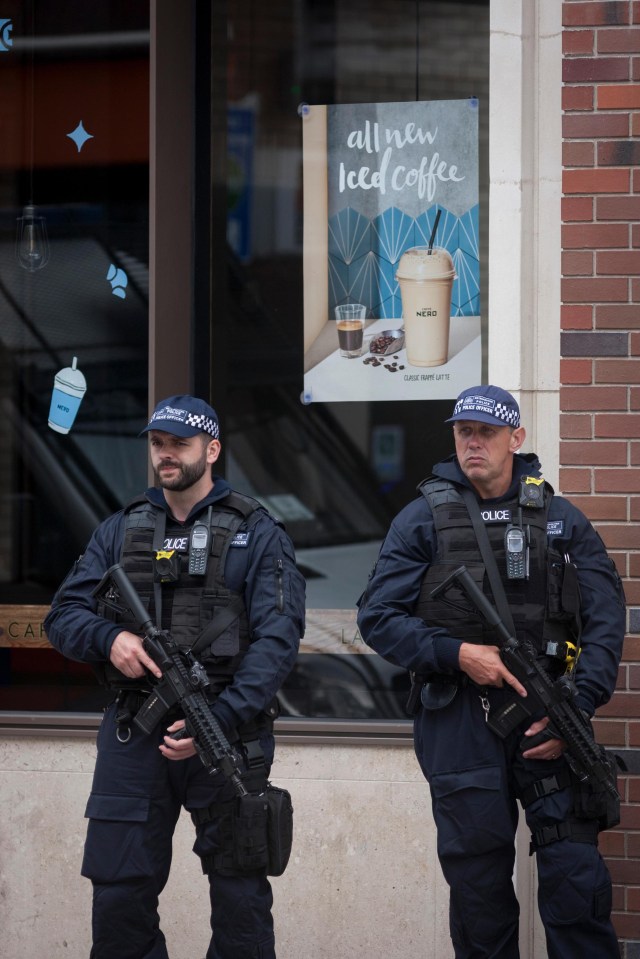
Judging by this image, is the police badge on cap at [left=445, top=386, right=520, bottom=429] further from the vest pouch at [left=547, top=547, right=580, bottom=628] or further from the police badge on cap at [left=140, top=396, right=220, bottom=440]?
the police badge on cap at [left=140, top=396, right=220, bottom=440]

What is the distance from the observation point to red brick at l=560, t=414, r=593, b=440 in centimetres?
516

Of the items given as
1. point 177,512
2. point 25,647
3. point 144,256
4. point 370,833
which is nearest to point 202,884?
point 370,833

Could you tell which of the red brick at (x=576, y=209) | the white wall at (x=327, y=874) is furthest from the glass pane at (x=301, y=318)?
the red brick at (x=576, y=209)

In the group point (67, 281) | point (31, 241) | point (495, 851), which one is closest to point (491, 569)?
point (495, 851)

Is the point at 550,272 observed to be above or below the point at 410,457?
above

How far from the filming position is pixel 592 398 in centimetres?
516

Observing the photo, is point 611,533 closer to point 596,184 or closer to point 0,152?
point 596,184

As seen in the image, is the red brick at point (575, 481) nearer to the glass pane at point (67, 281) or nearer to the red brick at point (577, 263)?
the red brick at point (577, 263)

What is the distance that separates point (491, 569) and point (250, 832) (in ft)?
3.67

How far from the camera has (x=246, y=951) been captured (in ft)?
13.6

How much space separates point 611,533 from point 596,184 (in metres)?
1.38

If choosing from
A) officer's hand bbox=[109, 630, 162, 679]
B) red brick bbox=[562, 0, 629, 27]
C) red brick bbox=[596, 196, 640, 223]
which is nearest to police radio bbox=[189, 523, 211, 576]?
officer's hand bbox=[109, 630, 162, 679]

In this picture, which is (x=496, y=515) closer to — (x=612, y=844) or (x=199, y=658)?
(x=199, y=658)

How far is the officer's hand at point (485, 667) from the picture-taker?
401 centimetres
